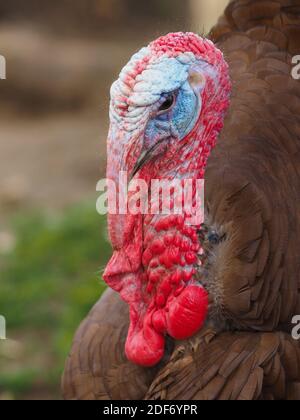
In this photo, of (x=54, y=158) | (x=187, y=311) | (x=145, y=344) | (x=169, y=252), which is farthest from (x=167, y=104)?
(x=54, y=158)

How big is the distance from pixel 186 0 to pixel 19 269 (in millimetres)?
4323

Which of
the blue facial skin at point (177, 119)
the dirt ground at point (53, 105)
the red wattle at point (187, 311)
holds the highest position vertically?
the dirt ground at point (53, 105)

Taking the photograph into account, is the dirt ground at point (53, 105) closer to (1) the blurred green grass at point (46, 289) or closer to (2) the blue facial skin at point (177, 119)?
(1) the blurred green grass at point (46, 289)

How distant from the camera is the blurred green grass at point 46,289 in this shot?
13.5 feet

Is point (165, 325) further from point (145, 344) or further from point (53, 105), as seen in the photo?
point (53, 105)

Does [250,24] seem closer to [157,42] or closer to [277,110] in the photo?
[277,110]

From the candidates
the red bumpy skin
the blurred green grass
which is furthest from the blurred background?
the red bumpy skin

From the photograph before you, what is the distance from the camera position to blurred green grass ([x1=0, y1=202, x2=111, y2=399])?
4.12 m

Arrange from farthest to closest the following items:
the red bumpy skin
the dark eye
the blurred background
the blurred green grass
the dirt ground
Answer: the dirt ground < the blurred background < the blurred green grass < the red bumpy skin < the dark eye

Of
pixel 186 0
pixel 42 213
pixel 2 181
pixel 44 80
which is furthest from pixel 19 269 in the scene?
pixel 186 0

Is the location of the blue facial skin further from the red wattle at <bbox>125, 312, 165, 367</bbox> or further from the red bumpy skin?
the red wattle at <bbox>125, 312, 165, 367</bbox>

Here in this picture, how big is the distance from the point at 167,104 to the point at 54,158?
475 centimetres

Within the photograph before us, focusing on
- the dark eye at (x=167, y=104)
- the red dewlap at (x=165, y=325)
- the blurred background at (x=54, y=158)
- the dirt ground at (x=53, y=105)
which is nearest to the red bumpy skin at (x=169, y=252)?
the red dewlap at (x=165, y=325)
